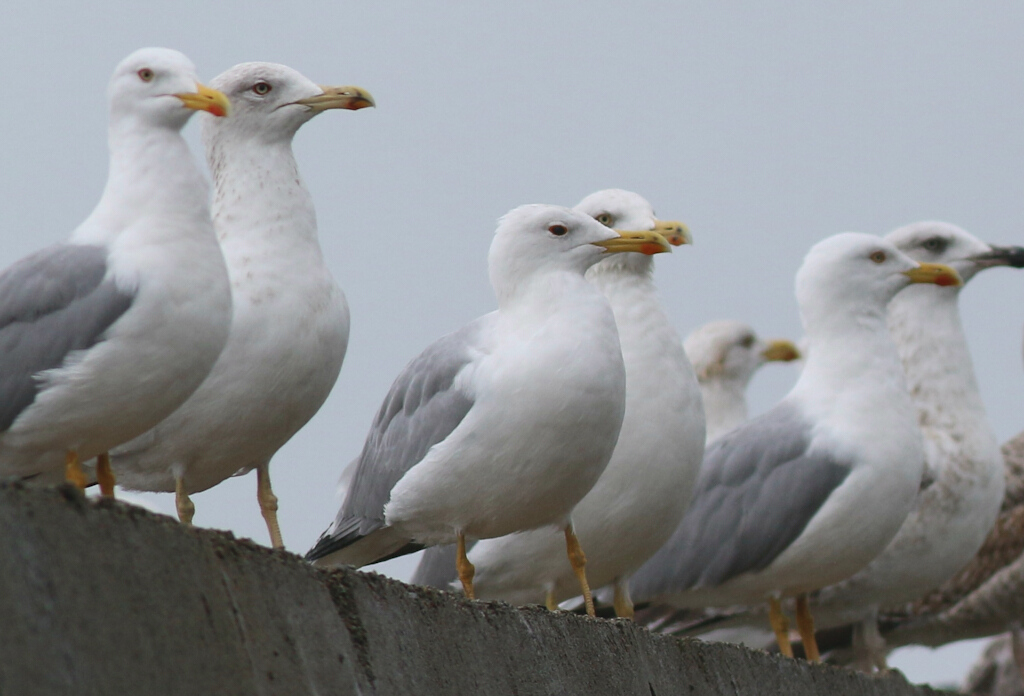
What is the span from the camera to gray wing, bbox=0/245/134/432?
3982 mm

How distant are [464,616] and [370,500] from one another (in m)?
2.06

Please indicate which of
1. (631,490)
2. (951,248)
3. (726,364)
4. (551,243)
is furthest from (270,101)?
(726,364)

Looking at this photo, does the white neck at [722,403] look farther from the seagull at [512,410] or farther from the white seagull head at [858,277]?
the seagull at [512,410]

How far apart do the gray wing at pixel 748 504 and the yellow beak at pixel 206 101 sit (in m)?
3.55

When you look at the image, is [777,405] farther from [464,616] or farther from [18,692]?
[18,692]

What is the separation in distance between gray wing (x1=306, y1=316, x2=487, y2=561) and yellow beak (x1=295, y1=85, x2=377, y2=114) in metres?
0.91

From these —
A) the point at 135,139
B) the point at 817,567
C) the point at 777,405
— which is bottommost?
the point at 817,567

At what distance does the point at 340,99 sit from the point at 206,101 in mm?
1054

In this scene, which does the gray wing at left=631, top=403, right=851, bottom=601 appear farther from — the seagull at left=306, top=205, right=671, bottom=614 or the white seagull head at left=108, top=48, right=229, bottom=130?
the white seagull head at left=108, top=48, right=229, bottom=130

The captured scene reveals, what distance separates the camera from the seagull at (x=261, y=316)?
4.88 meters

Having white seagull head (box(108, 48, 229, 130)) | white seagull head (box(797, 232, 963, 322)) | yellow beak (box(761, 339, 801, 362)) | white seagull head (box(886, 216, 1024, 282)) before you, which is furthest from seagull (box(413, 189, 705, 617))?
yellow beak (box(761, 339, 801, 362))

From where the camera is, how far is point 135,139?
452 centimetres

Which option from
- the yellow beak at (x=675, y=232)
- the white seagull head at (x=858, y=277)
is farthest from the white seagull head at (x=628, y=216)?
the white seagull head at (x=858, y=277)

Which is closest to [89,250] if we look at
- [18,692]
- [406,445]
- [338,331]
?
[338,331]
